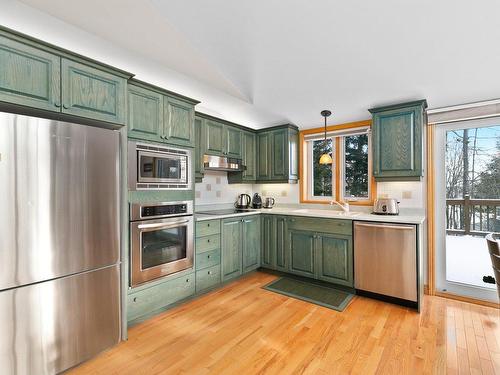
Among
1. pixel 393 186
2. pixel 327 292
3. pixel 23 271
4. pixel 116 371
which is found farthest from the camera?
pixel 393 186

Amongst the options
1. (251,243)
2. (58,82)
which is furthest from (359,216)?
(58,82)

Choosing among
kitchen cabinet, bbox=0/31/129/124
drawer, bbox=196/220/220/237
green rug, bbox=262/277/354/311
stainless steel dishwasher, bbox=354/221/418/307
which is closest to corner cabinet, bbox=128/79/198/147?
kitchen cabinet, bbox=0/31/129/124

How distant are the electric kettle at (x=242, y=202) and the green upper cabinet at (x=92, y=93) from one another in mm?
2358

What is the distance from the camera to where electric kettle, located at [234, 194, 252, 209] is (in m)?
4.14

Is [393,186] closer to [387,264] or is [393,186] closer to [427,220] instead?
[427,220]

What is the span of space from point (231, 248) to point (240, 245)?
0.57 ft

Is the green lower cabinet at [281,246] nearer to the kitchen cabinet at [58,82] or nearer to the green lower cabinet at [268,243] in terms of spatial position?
the green lower cabinet at [268,243]

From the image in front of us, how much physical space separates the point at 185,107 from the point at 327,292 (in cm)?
260

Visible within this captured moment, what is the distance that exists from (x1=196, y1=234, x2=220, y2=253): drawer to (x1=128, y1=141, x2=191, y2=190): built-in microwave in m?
0.63

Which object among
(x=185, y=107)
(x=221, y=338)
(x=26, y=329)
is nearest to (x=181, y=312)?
(x=221, y=338)

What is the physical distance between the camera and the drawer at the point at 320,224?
307cm

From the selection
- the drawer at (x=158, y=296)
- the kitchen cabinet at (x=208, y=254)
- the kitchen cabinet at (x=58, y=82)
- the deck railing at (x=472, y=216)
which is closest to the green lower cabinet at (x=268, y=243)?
the kitchen cabinet at (x=208, y=254)

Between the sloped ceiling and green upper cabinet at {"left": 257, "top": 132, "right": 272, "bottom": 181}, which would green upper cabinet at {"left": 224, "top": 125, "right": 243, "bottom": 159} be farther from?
the sloped ceiling

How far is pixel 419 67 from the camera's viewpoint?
218cm
